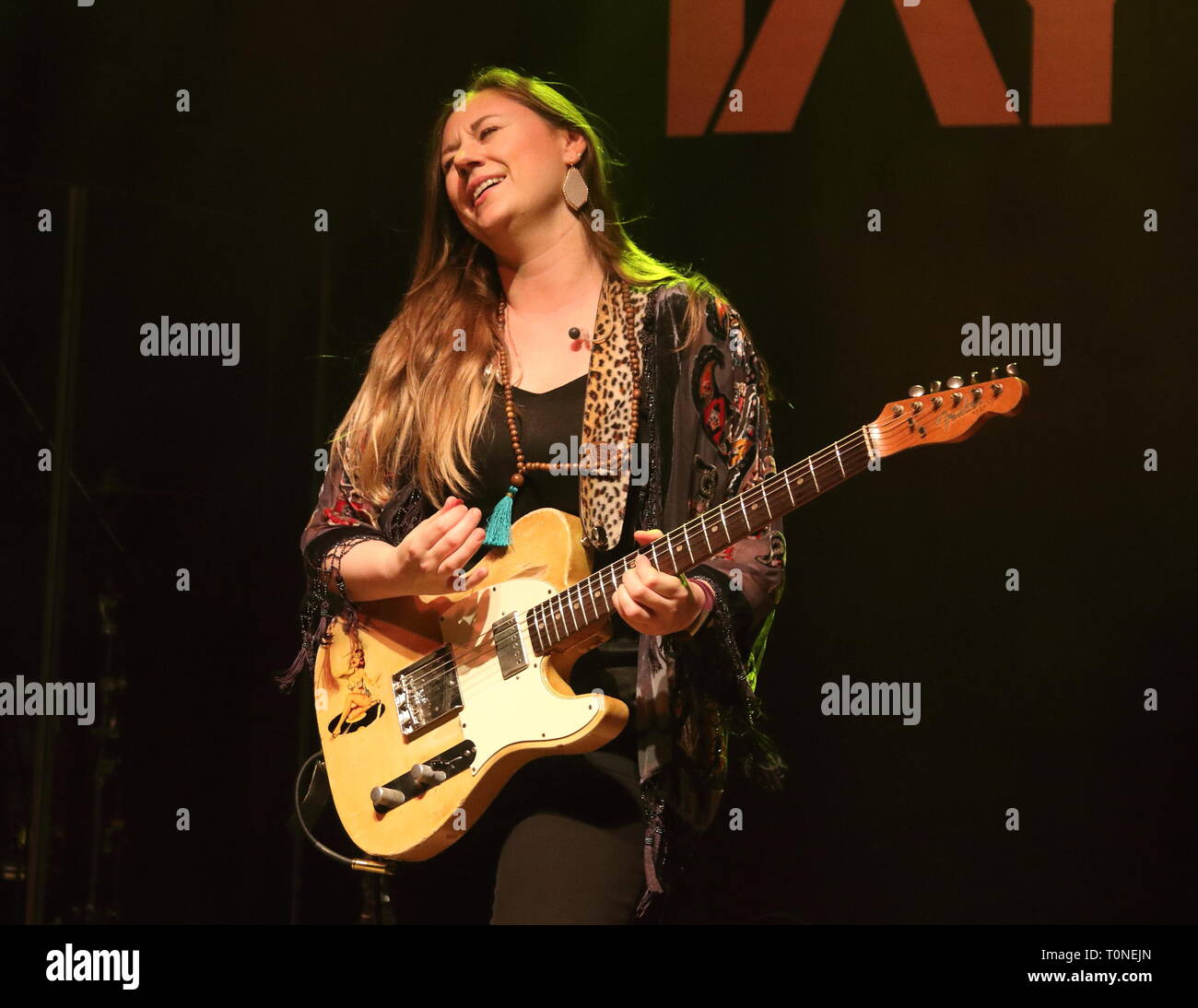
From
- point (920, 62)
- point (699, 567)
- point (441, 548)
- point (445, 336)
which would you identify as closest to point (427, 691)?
point (441, 548)

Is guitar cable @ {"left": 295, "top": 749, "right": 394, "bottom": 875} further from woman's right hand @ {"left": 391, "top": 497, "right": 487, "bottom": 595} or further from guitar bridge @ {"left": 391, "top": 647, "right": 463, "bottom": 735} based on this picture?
woman's right hand @ {"left": 391, "top": 497, "right": 487, "bottom": 595}

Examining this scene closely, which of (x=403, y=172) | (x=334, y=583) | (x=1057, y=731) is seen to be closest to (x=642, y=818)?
(x=334, y=583)

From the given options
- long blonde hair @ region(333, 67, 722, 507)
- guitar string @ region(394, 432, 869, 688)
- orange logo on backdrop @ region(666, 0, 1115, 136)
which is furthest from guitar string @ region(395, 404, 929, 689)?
orange logo on backdrop @ region(666, 0, 1115, 136)

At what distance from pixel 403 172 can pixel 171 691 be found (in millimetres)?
1274

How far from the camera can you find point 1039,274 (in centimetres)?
281

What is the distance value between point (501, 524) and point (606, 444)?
0.76 ft

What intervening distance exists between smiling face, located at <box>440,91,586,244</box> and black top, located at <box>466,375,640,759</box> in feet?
1.17

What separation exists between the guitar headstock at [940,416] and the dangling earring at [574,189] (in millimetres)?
796

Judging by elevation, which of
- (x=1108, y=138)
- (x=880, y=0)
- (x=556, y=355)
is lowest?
(x=556, y=355)

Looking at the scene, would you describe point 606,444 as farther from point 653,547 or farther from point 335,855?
point 335,855

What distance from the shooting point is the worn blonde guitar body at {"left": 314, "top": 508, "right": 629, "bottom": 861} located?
2303 millimetres

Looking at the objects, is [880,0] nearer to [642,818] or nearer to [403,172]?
[403,172]

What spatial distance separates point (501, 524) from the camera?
2451mm
